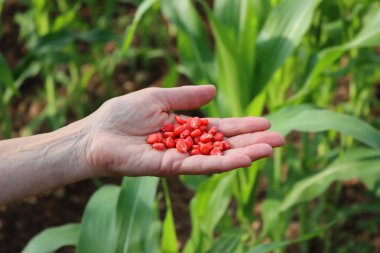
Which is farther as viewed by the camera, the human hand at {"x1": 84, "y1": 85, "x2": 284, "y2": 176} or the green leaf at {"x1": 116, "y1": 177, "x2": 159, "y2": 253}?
the green leaf at {"x1": 116, "y1": 177, "x2": 159, "y2": 253}

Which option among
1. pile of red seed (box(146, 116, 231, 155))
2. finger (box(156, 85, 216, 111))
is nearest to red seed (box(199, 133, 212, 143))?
pile of red seed (box(146, 116, 231, 155))

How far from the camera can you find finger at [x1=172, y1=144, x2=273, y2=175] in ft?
4.47

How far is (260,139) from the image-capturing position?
57.6 inches

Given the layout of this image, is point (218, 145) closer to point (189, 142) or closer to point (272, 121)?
point (189, 142)

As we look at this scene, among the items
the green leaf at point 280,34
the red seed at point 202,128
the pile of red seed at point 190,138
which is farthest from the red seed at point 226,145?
the green leaf at point 280,34

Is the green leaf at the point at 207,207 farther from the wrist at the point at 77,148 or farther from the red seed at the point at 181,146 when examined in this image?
the wrist at the point at 77,148

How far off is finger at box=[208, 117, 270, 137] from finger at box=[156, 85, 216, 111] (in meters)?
0.08

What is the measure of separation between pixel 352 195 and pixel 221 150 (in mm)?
1307

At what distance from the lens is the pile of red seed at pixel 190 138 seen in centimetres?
153

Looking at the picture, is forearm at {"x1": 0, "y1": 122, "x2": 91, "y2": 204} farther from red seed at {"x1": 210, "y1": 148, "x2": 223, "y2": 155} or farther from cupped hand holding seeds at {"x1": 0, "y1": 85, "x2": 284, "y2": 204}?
red seed at {"x1": 210, "y1": 148, "x2": 223, "y2": 155}

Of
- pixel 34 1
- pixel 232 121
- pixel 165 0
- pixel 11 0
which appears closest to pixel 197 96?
pixel 232 121

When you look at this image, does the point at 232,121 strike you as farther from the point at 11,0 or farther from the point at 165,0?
the point at 11,0

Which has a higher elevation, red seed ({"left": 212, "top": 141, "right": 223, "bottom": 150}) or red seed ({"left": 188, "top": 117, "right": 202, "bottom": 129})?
red seed ({"left": 188, "top": 117, "right": 202, "bottom": 129})

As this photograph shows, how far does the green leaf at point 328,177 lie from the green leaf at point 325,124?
0.26 m
